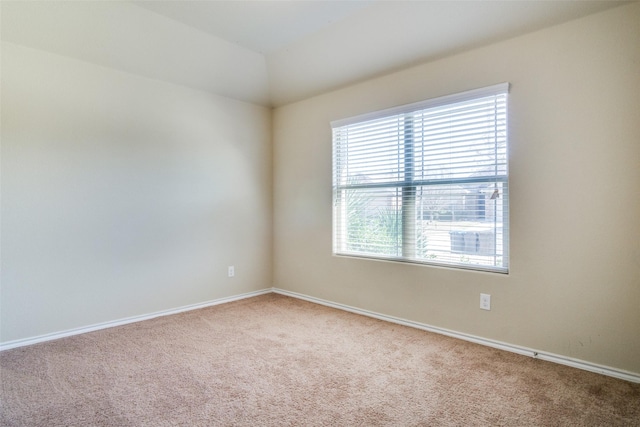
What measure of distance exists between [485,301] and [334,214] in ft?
5.48

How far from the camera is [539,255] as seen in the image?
7.56 feet

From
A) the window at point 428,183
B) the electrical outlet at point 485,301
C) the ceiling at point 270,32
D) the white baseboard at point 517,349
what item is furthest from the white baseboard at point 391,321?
the ceiling at point 270,32

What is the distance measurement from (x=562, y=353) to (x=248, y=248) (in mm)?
3097

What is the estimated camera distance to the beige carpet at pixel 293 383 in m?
1.67

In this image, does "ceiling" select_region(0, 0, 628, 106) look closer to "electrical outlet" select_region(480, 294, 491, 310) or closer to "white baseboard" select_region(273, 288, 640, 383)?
"electrical outlet" select_region(480, 294, 491, 310)

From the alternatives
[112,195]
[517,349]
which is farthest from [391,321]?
[112,195]

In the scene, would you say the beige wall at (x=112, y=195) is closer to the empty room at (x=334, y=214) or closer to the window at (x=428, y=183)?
the empty room at (x=334, y=214)

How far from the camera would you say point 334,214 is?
359 centimetres

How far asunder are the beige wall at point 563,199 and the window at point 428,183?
0.11 m

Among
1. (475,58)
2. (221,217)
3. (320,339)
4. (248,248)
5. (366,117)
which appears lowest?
(320,339)

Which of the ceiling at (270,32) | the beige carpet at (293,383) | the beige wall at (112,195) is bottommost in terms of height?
the beige carpet at (293,383)

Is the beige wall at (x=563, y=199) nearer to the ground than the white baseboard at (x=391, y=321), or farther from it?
farther from it

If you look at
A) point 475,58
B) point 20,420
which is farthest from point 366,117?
point 20,420

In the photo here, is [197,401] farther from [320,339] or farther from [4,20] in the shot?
[4,20]
